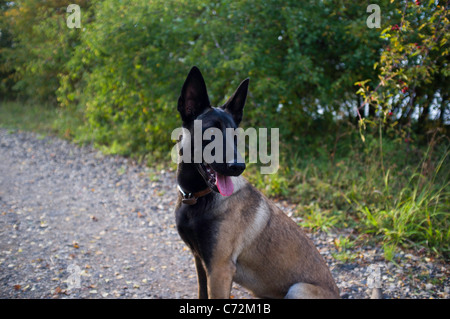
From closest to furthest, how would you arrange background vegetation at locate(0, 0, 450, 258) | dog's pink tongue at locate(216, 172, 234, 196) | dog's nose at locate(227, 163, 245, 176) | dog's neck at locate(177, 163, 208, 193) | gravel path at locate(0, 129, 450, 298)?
dog's nose at locate(227, 163, 245, 176)
dog's pink tongue at locate(216, 172, 234, 196)
dog's neck at locate(177, 163, 208, 193)
gravel path at locate(0, 129, 450, 298)
background vegetation at locate(0, 0, 450, 258)

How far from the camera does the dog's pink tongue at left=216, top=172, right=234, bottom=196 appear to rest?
239 cm

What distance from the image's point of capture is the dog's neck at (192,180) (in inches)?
98.1

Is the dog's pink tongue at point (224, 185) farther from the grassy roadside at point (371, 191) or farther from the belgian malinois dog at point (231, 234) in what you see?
the grassy roadside at point (371, 191)

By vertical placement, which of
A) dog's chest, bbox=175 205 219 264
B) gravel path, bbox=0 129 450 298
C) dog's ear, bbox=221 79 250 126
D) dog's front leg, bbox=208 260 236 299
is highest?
dog's ear, bbox=221 79 250 126

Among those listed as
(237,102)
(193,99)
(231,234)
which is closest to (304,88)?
(237,102)

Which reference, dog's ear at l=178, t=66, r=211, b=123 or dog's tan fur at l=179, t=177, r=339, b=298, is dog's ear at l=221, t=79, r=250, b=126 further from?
dog's tan fur at l=179, t=177, r=339, b=298

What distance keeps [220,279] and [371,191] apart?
10.2ft

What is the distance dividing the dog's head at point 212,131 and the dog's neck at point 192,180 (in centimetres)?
6

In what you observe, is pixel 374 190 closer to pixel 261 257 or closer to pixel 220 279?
pixel 261 257

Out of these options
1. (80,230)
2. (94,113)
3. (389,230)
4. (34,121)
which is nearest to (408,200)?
(389,230)

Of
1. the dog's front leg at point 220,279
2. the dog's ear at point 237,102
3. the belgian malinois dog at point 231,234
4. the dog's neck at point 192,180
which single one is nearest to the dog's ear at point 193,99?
the belgian malinois dog at point 231,234

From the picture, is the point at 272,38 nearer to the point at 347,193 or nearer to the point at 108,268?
the point at 347,193

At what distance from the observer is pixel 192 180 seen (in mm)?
2500

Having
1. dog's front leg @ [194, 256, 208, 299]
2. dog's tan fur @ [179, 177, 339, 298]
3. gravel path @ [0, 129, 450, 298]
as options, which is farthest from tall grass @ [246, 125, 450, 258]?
dog's front leg @ [194, 256, 208, 299]
